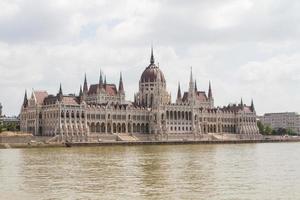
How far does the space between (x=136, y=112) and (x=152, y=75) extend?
53.4ft

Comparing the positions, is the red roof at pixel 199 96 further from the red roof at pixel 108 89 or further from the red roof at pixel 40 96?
the red roof at pixel 40 96

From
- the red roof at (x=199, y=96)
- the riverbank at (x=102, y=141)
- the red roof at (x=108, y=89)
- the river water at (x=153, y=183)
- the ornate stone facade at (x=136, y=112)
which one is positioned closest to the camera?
the river water at (x=153, y=183)

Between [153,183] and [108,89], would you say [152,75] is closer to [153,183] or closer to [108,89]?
[108,89]

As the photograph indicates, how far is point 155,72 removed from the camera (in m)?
150

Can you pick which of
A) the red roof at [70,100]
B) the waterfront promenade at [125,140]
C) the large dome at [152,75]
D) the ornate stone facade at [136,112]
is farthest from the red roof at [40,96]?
the large dome at [152,75]

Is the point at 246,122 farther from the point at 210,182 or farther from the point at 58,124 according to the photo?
the point at 210,182

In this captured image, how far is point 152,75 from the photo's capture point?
149m

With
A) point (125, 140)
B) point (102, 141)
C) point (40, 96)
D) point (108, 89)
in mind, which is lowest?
point (102, 141)

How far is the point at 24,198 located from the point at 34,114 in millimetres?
100174

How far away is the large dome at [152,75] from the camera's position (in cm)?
14812

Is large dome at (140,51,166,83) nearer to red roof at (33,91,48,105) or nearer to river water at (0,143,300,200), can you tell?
red roof at (33,91,48,105)

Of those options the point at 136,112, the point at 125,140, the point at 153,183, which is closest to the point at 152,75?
the point at 136,112

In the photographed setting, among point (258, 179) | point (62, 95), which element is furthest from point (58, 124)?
point (258, 179)

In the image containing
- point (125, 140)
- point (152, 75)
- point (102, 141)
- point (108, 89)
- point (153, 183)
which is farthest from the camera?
point (152, 75)
